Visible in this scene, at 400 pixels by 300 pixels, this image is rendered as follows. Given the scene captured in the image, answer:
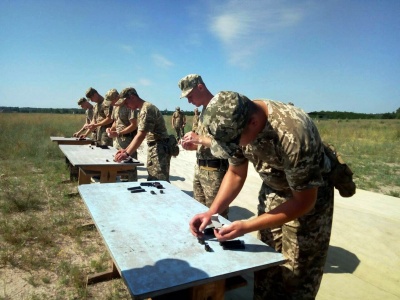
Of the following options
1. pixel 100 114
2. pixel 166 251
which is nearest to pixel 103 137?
pixel 100 114

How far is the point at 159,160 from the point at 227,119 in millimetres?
3149

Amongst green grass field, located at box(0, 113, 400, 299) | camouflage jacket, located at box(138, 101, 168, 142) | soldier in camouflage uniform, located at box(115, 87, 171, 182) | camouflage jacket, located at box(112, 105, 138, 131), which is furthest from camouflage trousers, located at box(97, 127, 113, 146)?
camouflage jacket, located at box(138, 101, 168, 142)

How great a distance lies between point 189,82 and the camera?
3211 millimetres

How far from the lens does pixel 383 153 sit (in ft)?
41.6

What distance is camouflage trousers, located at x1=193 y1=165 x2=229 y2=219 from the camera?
10.8 ft

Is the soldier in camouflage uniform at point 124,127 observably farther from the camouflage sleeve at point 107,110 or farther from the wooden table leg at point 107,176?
the camouflage sleeve at point 107,110

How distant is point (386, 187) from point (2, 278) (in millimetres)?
7912

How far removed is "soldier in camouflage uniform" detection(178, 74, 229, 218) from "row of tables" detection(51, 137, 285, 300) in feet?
2.20

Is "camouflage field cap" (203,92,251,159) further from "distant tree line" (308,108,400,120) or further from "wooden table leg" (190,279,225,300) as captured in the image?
"distant tree line" (308,108,400,120)

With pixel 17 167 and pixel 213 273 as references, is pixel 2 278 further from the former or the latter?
pixel 17 167

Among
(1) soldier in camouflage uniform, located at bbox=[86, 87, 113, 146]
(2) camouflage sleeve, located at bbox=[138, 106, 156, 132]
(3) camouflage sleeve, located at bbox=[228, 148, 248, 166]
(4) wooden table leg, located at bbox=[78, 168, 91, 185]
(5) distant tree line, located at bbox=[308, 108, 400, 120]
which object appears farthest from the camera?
(5) distant tree line, located at bbox=[308, 108, 400, 120]

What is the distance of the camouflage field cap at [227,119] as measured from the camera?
1.41 m

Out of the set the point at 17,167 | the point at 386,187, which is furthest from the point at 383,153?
the point at 17,167

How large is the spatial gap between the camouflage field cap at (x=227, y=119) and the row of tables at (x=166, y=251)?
62cm
